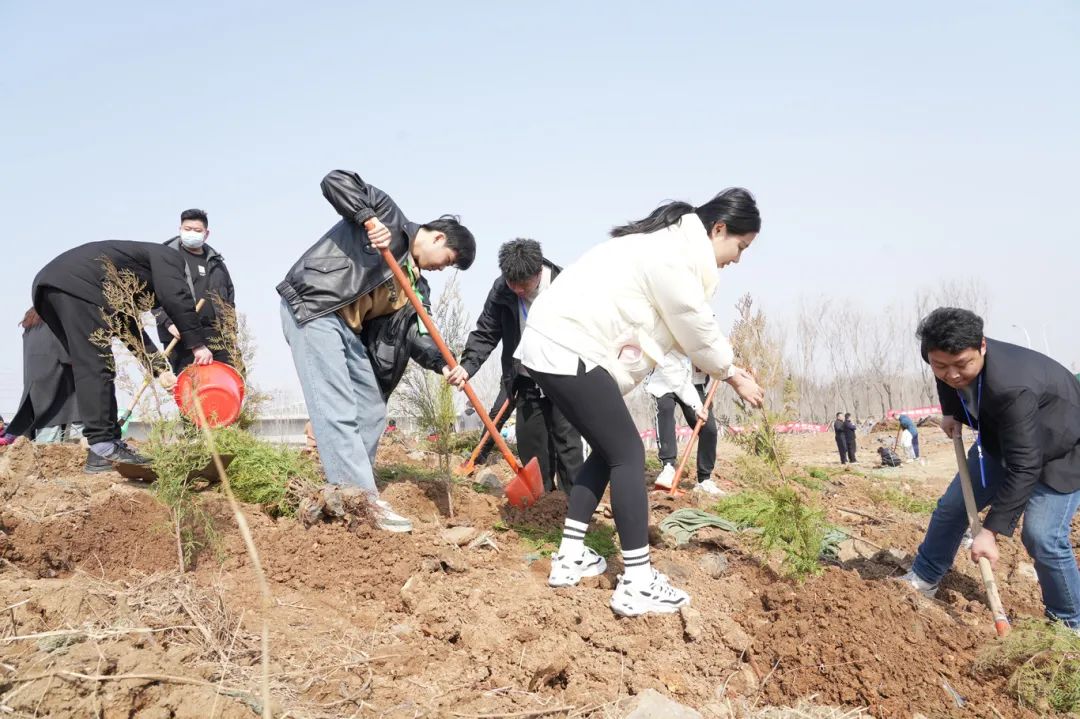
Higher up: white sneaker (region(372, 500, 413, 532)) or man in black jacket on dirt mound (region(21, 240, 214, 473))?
man in black jacket on dirt mound (region(21, 240, 214, 473))

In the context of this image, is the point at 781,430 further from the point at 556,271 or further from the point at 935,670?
the point at 556,271

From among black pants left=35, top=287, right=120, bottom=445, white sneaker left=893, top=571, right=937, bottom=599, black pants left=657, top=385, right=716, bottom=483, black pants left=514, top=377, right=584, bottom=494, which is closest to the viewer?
white sneaker left=893, top=571, right=937, bottom=599

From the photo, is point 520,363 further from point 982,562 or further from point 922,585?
point 982,562

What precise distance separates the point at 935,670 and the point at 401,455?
619 cm

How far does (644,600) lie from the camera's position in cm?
317

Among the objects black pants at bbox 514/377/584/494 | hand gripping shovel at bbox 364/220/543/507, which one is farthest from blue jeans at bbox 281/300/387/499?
black pants at bbox 514/377/584/494

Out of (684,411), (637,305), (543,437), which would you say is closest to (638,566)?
(637,305)

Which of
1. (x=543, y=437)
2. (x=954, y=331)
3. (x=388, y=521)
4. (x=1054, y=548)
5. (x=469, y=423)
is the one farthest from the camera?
(x=469, y=423)

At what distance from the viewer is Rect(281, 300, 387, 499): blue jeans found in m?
4.30

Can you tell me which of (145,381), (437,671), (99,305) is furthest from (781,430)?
(99,305)

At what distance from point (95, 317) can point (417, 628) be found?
3010mm

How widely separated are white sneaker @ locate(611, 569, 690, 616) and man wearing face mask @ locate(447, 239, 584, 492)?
222 centimetres

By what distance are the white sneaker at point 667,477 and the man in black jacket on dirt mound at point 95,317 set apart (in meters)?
3.71

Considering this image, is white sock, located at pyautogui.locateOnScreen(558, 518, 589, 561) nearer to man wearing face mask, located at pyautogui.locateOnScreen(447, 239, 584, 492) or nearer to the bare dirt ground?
the bare dirt ground
